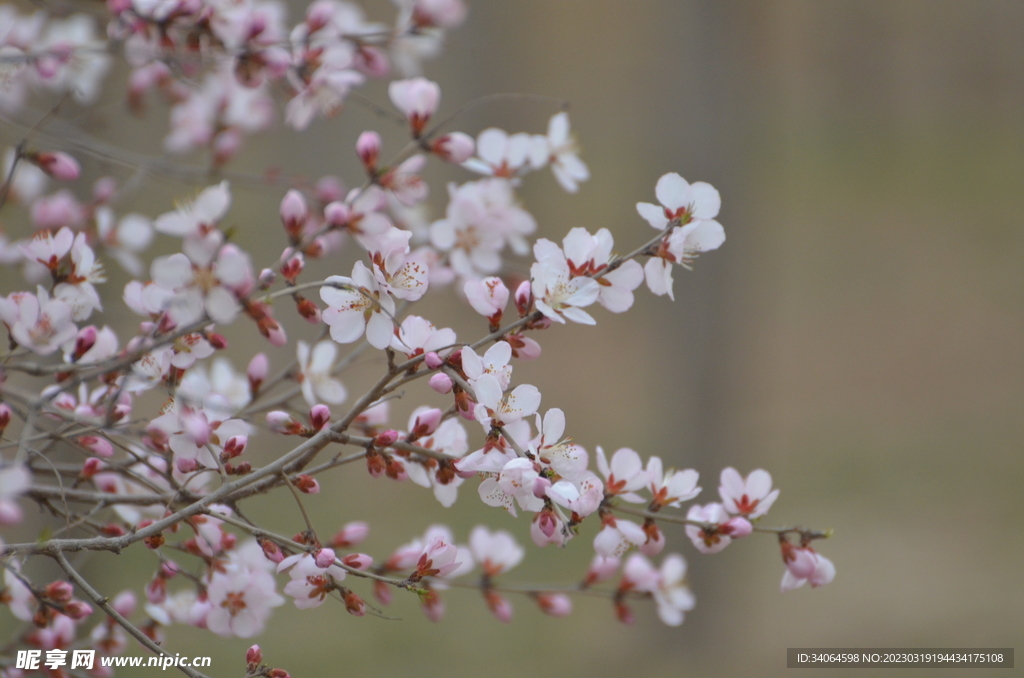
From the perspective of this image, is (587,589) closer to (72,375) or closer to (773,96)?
(72,375)

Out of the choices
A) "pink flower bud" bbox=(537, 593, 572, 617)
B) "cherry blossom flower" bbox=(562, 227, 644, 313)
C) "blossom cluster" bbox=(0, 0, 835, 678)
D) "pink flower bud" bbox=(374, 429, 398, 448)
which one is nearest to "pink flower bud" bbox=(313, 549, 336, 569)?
"blossom cluster" bbox=(0, 0, 835, 678)

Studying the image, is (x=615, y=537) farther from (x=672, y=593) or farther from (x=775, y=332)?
(x=775, y=332)

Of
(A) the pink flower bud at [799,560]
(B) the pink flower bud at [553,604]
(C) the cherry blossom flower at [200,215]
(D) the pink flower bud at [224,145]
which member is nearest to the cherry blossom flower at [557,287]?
(A) the pink flower bud at [799,560]

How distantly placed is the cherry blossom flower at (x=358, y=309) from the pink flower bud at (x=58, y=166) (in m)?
0.53

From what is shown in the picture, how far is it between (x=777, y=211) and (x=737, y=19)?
7.32 meters

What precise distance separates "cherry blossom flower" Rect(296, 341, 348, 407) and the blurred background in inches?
2.7

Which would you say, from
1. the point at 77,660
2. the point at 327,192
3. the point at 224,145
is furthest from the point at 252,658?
the point at 224,145

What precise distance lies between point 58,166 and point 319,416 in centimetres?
61

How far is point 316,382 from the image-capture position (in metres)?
1.39

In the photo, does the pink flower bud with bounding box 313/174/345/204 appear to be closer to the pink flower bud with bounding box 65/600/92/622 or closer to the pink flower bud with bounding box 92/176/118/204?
the pink flower bud with bounding box 92/176/118/204

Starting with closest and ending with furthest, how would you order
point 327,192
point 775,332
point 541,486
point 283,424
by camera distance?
point 541,486
point 283,424
point 327,192
point 775,332

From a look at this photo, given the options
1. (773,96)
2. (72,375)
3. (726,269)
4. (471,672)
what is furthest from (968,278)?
(72,375)

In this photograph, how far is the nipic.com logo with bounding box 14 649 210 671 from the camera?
1.08 meters

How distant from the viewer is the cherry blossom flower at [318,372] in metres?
1.36
